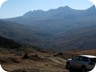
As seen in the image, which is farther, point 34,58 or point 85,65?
point 34,58

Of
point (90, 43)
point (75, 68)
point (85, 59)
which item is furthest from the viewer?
point (90, 43)

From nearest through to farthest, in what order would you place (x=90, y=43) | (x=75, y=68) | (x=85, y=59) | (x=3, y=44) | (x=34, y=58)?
(x=85, y=59)
(x=75, y=68)
(x=34, y=58)
(x=3, y=44)
(x=90, y=43)

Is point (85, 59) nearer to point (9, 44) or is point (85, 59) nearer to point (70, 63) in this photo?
point (70, 63)

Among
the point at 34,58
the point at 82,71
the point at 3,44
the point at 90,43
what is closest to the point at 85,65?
the point at 82,71

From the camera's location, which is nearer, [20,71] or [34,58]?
[20,71]

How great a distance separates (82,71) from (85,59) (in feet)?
4.32

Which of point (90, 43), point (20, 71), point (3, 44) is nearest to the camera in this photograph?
point (20, 71)

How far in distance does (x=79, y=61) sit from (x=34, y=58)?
17726 millimetres

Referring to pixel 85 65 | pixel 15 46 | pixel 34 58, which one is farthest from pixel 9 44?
pixel 85 65

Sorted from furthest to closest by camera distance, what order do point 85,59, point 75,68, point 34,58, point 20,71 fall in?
point 34,58
point 75,68
point 85,59
point 20,71

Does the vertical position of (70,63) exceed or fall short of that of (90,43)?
it exceeds it

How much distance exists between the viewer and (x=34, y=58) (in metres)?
38.9

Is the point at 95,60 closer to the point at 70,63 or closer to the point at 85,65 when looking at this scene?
the point at 85,65

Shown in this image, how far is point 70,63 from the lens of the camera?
23453 millimetres
